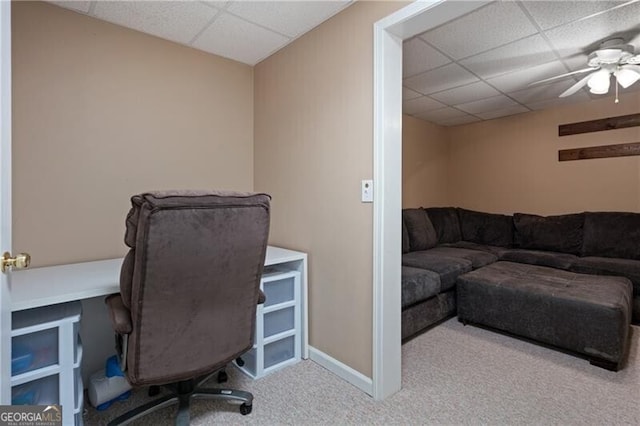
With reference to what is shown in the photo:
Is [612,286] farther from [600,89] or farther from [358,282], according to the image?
[358,282]

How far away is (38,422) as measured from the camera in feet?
3.95

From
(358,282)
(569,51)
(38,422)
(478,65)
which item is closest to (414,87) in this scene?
(478,65)

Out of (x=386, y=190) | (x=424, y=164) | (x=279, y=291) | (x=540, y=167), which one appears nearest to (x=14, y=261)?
(x=279, y=291)

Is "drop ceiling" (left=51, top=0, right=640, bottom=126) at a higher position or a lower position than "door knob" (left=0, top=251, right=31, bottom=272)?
higher

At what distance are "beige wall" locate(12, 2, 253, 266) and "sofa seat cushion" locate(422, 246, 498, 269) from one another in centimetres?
251

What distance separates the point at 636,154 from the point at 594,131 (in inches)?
18.4

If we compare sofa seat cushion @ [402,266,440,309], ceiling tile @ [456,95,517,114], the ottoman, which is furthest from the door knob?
ceiling tile @ [456,95,517,114]

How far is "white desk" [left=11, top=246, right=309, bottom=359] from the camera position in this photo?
1285mm

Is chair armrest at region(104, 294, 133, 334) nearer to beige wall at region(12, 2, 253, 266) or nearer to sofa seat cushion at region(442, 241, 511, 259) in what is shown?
beige wall at region(12, 2, 253, 266)

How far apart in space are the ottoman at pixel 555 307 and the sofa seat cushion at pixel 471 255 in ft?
0.92

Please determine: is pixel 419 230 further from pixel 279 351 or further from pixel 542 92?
pixel 279 351

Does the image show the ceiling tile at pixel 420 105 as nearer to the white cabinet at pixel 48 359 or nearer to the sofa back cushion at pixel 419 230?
the sofa back cushion at pixel 419 230

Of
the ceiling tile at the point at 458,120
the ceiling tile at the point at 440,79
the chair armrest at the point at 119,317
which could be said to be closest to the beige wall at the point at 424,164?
the ceiling tile at the point at 458,120

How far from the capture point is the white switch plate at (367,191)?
5.68ft
